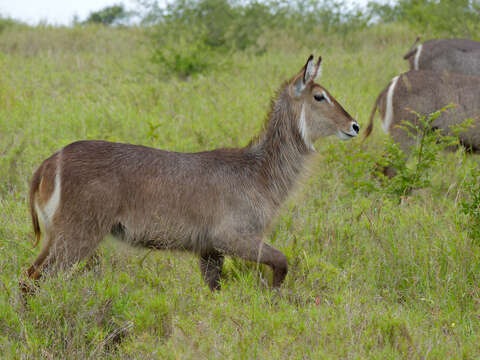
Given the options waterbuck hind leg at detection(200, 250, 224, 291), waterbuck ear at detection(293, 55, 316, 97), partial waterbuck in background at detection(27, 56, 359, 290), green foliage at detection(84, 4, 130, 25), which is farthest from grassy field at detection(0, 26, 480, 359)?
green foliage at detection(84, 4, 130, 25)

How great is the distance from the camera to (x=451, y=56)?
310 inches

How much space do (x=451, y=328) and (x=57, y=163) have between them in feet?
7.87

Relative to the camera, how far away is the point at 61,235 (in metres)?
3.25

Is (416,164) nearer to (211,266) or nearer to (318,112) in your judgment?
(318,112)

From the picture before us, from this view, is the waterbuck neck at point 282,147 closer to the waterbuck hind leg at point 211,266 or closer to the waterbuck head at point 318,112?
the waterbuck head at point 318,112

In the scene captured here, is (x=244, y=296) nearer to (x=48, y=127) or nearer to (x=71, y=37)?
(x=48, y=127)

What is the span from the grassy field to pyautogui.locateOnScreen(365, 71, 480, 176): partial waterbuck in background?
0.30 m

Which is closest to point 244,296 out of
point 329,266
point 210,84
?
point 329,266

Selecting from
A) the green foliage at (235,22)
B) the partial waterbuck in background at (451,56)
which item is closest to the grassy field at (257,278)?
Result: the partial waterbuck in background at (451,56)

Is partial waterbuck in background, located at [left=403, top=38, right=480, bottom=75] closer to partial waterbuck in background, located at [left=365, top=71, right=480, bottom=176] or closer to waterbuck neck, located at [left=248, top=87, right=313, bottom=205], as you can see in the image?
partial waterbuck in background, located at [left=365, top=71, right=480, bottom=176]

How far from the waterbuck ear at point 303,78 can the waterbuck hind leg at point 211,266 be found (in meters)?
1.24

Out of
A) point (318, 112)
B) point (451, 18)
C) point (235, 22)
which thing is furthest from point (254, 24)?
point (318, 112)

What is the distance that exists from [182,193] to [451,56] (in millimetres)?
5712

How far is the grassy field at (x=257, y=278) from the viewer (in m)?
2.82
